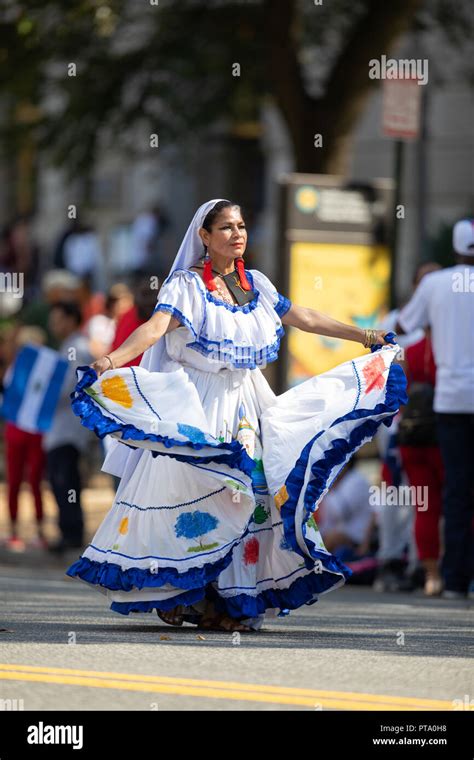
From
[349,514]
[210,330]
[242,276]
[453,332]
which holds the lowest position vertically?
[349,514]

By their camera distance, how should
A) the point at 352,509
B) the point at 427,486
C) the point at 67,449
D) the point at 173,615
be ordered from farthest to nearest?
the point at 67,449
the point at 352,509
the point at 427,486
the point at 173,615

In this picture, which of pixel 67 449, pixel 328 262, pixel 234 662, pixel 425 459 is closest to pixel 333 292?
pixel 328 262

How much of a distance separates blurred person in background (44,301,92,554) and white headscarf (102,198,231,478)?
573 cm

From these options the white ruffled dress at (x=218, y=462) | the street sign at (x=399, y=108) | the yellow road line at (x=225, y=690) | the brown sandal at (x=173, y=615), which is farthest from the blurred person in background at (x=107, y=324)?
the yellow road line at (x=225, y=690)

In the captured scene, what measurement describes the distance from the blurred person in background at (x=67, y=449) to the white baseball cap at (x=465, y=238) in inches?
167

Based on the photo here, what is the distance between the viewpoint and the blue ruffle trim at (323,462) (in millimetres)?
7977

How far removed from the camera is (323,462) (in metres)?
8.07

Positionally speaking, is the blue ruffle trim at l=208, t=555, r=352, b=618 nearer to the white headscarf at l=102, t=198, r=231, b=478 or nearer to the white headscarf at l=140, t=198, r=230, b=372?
the white headscarf at l=102, t=198, r=231, b=478

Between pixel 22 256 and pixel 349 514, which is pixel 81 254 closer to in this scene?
pixel 22 256

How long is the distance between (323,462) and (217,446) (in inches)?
20.5
